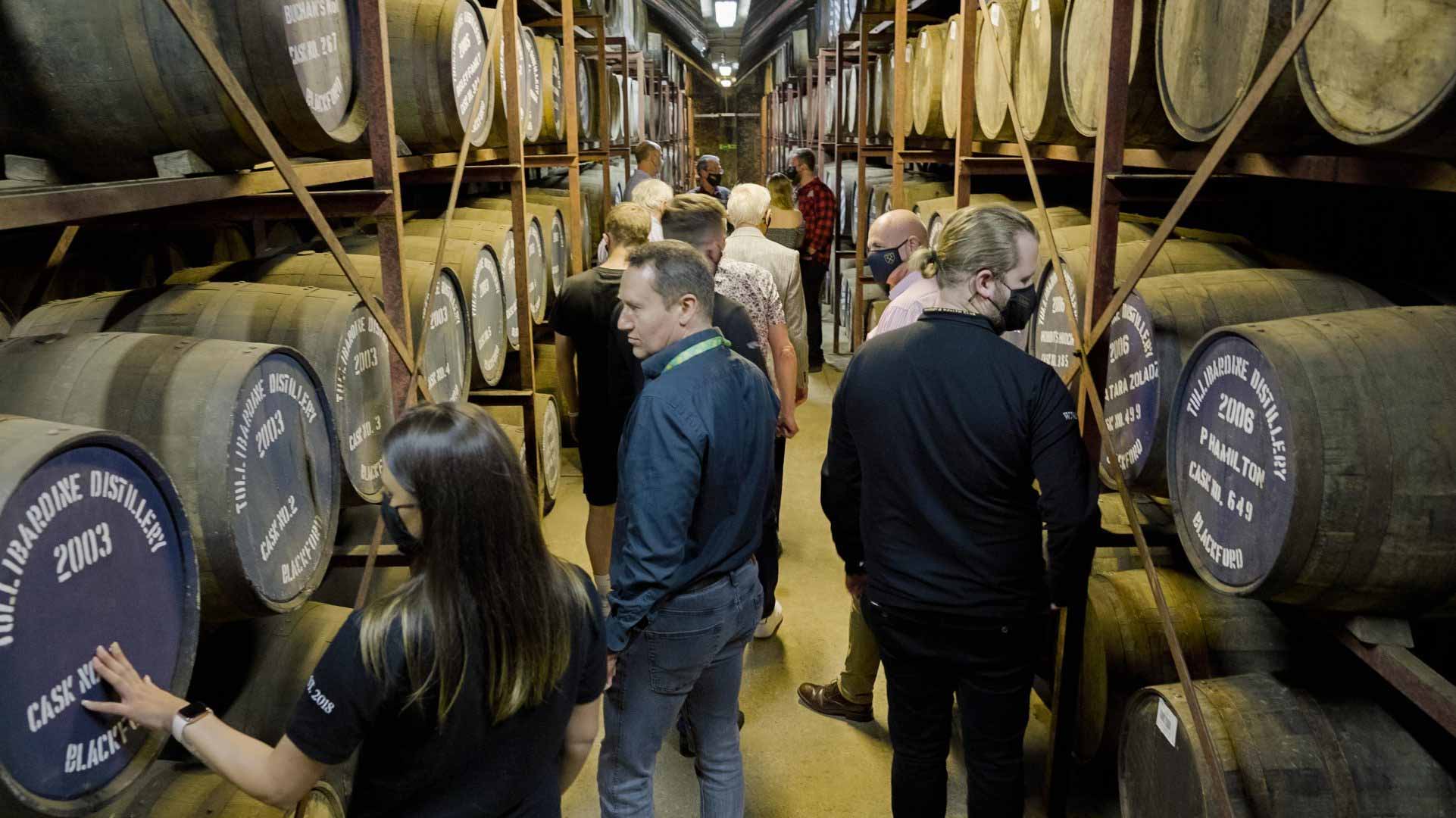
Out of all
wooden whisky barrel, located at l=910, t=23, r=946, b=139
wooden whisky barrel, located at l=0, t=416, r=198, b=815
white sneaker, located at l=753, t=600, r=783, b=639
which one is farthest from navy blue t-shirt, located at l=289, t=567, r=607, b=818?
wooden whisky barrel, located at l=910, t=23, r=946, b=139

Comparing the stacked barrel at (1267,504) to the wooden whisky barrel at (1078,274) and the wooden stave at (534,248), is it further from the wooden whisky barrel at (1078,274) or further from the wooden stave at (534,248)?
the wooden stave at (534,248)

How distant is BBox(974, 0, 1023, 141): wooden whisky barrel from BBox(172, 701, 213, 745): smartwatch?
11.2 feet

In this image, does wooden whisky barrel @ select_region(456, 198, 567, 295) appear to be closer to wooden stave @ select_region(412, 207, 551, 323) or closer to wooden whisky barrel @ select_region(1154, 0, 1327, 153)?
wooden stave @ select_region(412, 207, 551, 323)

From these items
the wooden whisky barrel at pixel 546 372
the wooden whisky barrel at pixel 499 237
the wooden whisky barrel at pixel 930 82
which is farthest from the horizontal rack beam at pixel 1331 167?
the wooden whisky barrel at pixel 546 372

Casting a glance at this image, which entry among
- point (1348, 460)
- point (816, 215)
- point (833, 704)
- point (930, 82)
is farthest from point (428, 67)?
point (816, 215)

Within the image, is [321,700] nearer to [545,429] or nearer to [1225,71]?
[1225,71]

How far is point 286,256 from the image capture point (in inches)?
136

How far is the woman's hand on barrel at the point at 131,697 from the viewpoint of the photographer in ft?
5.01

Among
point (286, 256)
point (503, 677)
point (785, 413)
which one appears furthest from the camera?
point (785, 413)

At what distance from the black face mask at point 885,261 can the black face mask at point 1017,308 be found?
6.18 feet

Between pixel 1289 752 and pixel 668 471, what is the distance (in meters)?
1.39

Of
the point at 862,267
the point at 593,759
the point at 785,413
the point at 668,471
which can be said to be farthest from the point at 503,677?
the point at 862,267

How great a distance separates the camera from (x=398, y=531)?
163 cm

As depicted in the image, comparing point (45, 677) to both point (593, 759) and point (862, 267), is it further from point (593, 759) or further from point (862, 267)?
point (862, 267)
